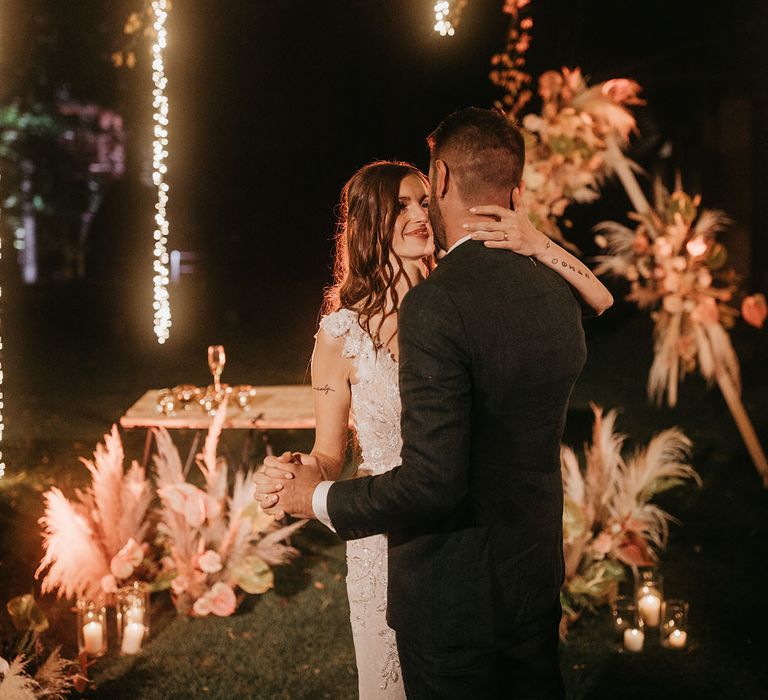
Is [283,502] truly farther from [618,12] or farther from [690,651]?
[618,12]

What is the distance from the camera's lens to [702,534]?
5.01 m

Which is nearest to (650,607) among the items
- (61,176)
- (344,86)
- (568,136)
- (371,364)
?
(371,364)

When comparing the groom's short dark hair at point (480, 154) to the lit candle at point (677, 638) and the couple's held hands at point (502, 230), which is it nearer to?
the couple's held hands at point (502, 230)

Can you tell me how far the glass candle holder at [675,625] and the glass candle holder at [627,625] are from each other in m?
0.10

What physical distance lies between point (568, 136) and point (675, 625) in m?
2.41

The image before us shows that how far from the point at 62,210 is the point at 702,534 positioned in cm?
1921

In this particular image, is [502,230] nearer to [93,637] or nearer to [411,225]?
[411,225]

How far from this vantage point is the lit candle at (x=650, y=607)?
3.78m

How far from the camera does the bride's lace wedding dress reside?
7.57 feet

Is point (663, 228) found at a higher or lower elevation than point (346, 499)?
higher

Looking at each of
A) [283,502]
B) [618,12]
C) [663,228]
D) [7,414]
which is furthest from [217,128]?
[283,502]

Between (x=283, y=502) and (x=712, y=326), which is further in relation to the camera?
(x=712, y=326)

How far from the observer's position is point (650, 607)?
3.78 m

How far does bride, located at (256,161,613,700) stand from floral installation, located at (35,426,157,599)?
173 centimetres
